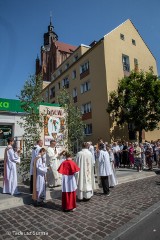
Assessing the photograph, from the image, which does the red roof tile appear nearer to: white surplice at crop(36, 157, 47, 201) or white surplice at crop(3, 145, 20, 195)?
white surplice at crop(3, 145, 20, 195)

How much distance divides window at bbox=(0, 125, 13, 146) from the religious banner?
8400mm

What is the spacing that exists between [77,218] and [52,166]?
11.3 ft

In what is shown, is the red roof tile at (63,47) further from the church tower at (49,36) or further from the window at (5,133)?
the window at (5,133)

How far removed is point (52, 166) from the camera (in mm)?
8945

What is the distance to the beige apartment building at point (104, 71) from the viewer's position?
24.4 metres

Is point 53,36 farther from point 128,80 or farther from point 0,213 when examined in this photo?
point 0,213

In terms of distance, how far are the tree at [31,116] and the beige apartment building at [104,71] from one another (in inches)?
568

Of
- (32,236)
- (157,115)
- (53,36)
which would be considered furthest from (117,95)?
(53,36)

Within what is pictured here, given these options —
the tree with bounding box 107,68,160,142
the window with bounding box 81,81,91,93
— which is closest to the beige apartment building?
the window with bounding box 81,81,91,93

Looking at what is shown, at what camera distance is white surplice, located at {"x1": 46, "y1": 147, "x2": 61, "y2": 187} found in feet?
28.9

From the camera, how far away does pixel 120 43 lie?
88.1ft

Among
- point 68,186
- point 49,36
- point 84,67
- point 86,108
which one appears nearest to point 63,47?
point 49,36

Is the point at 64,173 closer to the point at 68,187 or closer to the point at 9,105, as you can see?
the point at 68,187

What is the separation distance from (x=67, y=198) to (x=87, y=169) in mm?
1711
